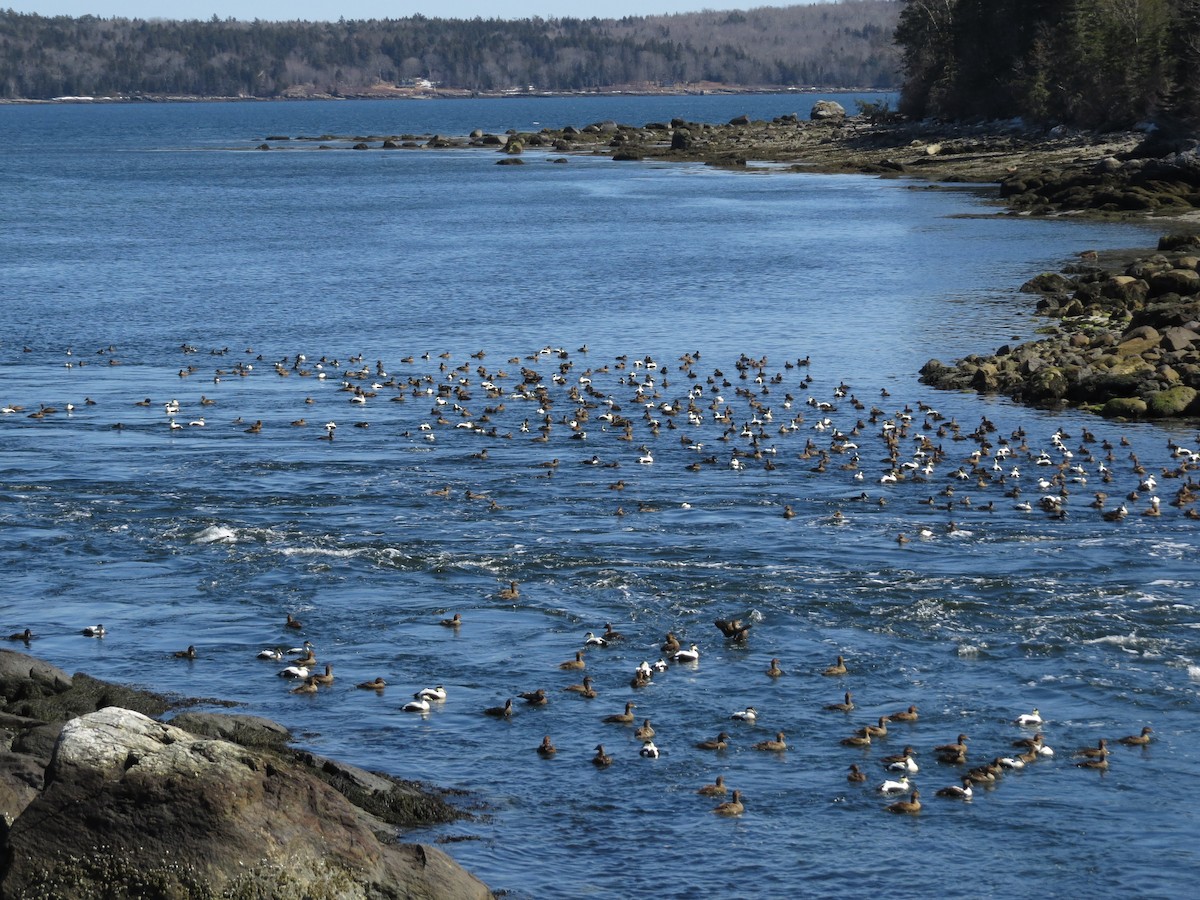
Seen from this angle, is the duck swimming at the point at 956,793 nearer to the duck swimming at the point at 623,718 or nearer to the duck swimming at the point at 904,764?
the duck swimming at the point at 904,764

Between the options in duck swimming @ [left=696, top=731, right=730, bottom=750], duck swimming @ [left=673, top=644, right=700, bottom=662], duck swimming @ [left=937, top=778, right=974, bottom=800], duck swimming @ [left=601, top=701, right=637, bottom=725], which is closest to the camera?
duck swimming @ [left=937, top=778, right=974, bottom=800]

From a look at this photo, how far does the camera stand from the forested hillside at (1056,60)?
113125 mm

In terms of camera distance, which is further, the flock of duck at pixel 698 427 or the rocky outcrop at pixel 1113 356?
the rocky outcrop at pixel 1113 356

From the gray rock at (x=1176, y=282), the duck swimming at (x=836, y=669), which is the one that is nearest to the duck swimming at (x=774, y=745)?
the duck swimming at (x=836, y=669)

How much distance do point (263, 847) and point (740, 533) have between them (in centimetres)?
1967

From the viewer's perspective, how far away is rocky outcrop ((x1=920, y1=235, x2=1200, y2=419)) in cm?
4631

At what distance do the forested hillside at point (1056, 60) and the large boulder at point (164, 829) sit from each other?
9931 cm

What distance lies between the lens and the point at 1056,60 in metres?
129

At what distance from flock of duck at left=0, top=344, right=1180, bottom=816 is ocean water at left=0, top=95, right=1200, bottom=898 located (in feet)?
0.57

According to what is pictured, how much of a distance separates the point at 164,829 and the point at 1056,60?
126490 millimetres

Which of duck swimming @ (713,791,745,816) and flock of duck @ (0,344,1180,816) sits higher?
flock of duck @ (0,344,1180,816)

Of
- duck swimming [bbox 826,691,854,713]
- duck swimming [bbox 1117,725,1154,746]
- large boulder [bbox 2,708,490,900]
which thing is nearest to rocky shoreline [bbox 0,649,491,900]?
large boulder [bbox 2,708,490,900]

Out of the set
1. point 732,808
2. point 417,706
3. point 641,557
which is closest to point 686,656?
point 417,706

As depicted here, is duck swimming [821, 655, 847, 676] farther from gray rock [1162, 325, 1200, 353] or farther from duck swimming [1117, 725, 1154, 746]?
gray rock [1162, 325, 1200, 353]
